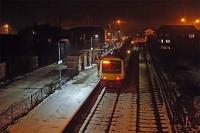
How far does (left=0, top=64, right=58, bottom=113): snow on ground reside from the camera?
25984 millimetres

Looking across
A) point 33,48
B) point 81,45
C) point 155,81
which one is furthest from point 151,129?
point 81,45

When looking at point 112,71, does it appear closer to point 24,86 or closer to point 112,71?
point 112,71

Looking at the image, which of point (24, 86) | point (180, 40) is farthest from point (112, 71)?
point (180, 40)

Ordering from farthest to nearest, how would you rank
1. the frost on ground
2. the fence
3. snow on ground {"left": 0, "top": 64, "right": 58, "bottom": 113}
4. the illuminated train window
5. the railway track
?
the illuminated train window < snow on ground {"left": 0, "top": 64, "right": 58, "bottom": 113} < the frost on ground < the fence < the railway track

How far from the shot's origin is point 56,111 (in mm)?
22594

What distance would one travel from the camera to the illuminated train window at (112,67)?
30891 millimetres

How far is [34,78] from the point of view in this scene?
35.8 m

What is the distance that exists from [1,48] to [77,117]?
120 ft

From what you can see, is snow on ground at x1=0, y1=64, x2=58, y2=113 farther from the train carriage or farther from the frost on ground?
the frost on ground

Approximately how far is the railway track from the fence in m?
3.94

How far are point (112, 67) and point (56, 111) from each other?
31.1ft

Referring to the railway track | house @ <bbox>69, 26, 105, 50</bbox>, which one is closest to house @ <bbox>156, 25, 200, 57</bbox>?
house @ <bbox>69, 26, 105, 50</bbox>

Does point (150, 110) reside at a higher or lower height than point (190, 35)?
lower

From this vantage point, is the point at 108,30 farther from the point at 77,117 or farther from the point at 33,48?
the point at 77,117
